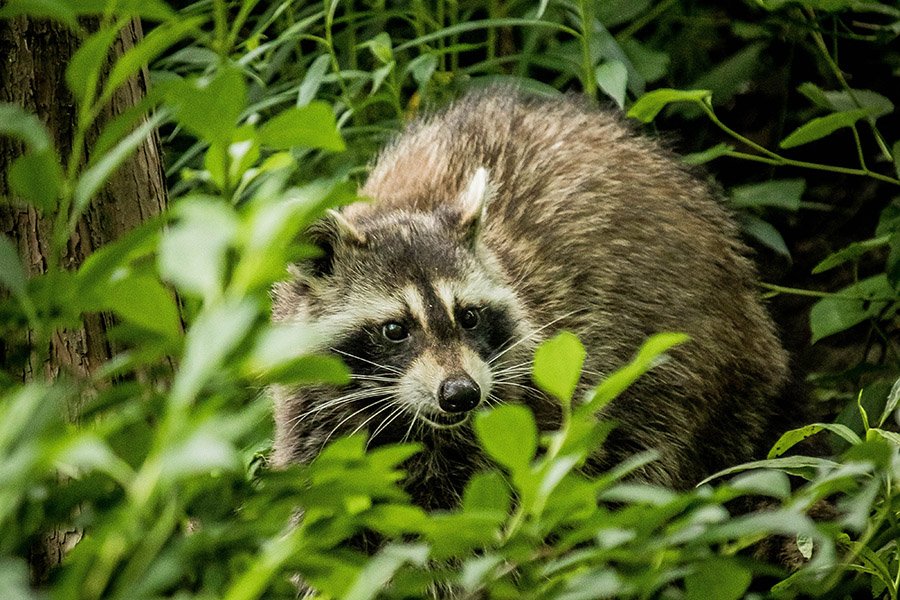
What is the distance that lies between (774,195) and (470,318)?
1.83 metres

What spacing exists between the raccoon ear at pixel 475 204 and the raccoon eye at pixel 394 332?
0.38 metres

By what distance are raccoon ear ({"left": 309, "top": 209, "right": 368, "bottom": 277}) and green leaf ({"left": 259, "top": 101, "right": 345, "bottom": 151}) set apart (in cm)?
215

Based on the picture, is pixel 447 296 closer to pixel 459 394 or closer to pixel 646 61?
pixel 459 394

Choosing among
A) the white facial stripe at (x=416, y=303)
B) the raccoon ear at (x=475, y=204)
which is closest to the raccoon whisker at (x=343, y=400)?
the white facial stripe at (x=416, y=303)

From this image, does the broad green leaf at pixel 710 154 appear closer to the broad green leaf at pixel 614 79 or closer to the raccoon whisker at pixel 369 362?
the broad green leaf at pixel 614 79

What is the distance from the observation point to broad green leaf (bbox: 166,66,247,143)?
1286 millimetres

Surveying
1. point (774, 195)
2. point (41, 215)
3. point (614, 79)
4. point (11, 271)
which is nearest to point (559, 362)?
point (11, 271)

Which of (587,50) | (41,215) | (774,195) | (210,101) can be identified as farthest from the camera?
(774,195)

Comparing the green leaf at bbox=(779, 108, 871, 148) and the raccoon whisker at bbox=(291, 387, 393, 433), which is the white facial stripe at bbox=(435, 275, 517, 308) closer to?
the raccoon whisker at bbox=(291, 387, 393, 433)

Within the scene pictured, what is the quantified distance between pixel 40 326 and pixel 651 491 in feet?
2.40

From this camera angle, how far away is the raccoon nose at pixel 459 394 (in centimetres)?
324

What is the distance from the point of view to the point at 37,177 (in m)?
1.32

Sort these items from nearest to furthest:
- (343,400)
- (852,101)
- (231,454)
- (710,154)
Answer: (231,454)
(343,400)
(710,154)
(852,101)

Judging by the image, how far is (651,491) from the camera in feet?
4.47
